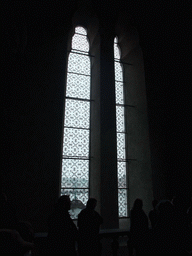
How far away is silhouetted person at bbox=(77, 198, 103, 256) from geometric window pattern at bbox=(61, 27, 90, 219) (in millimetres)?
2401

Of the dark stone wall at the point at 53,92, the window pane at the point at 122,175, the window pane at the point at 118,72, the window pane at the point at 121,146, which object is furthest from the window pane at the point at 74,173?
the window pane at the point at 118,72

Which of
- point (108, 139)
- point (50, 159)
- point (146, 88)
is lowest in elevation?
point (50, 159)

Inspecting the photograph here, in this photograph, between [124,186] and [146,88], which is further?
[146,88]

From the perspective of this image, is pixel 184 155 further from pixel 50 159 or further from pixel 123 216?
pixel 50 159

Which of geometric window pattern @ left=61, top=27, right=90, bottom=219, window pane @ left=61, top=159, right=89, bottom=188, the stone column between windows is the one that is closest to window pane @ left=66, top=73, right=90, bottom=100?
geometric window pattern @ left=61, top=27, right=90, bottom=219

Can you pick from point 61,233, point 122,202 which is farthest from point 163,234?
point 122,202

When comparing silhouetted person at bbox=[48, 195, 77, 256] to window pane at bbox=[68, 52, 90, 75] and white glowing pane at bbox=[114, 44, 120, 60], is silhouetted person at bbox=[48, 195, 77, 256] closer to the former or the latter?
window pane at bbox=[68, 52, 90, 75]

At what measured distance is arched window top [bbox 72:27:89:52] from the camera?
6.81 meters

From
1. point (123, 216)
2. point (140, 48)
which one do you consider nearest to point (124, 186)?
point (123, 216)

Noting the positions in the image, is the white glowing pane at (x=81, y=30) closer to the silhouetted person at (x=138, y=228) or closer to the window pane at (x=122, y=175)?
the window pane at (x=122, y=175)

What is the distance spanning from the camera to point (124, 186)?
5.95 m

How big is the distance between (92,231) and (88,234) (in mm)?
68

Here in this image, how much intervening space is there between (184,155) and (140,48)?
400 centimetres

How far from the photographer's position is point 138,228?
296cm
